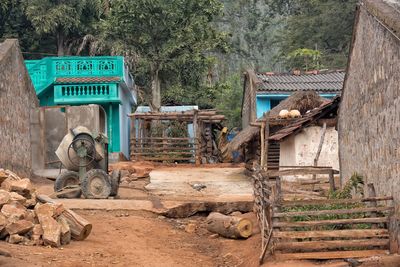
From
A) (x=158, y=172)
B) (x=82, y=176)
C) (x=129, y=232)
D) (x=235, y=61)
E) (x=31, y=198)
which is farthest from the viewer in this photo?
(x=235, y=61)

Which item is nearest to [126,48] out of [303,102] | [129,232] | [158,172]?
[158,172]

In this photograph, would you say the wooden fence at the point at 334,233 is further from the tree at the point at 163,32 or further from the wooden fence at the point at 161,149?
the tree at the point at 163,32

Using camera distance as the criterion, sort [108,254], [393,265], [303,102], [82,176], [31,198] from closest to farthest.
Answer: [393,265] < [108,254] < [31,198] < [82,176] < [303,102]

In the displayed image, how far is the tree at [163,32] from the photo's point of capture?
2720 centimetres

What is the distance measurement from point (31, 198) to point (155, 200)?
16.1 feet

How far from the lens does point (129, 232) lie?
1178 cm

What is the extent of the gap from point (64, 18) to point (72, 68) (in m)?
6.79

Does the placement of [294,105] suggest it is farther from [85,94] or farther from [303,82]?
[85,94]

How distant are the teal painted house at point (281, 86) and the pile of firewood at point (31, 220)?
15.8 meters

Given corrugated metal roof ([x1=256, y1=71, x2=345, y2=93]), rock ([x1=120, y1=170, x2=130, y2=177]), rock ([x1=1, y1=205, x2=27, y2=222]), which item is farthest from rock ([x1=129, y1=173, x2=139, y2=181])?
rock ([x1=1, y1=205, x2=27, y2=222])

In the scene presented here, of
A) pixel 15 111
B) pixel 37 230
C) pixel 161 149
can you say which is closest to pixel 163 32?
pixel 161 149

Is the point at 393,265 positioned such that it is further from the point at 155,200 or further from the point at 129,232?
the point at 155,200

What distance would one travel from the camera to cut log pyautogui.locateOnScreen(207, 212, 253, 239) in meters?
11.8

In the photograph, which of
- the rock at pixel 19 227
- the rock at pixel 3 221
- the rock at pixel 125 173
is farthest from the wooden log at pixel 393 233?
the rock at pixel 125 173
